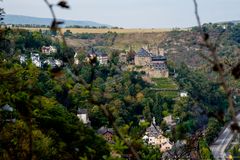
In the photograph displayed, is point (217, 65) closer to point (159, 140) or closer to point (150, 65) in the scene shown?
point (159, 140)

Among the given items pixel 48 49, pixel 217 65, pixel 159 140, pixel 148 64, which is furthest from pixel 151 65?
pixel 217 65

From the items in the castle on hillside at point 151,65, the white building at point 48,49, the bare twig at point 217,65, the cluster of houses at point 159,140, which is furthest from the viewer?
the castle on hillside at point 151,65

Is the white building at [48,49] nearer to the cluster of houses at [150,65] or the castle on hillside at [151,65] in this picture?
the cluster of houses at [150,65]

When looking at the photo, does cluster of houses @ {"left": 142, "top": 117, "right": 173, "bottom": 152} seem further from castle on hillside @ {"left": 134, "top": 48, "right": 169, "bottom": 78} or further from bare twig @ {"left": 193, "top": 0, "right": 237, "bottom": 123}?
castle on hillside @ {"left": 134, "top": 48, "right": 169, "bottom": 78}

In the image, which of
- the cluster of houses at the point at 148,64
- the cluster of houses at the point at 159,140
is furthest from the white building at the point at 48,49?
the cluster of houses at the point at 159,140

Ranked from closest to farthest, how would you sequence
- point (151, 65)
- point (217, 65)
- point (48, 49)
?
point (217, 65)
point (48, 49)
point (151, 65)

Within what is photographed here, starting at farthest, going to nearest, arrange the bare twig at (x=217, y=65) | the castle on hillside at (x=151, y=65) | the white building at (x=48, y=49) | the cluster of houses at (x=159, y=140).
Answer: the castle on hillside at (x=151, y=65) → the white building at (x=48, y=49) → the cluster of houses at (x=159, y=140) → the bare twig at (x=217, y=65)

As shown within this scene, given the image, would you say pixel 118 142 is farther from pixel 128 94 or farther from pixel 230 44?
pixel 230 44

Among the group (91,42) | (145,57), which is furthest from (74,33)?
(145,57)
